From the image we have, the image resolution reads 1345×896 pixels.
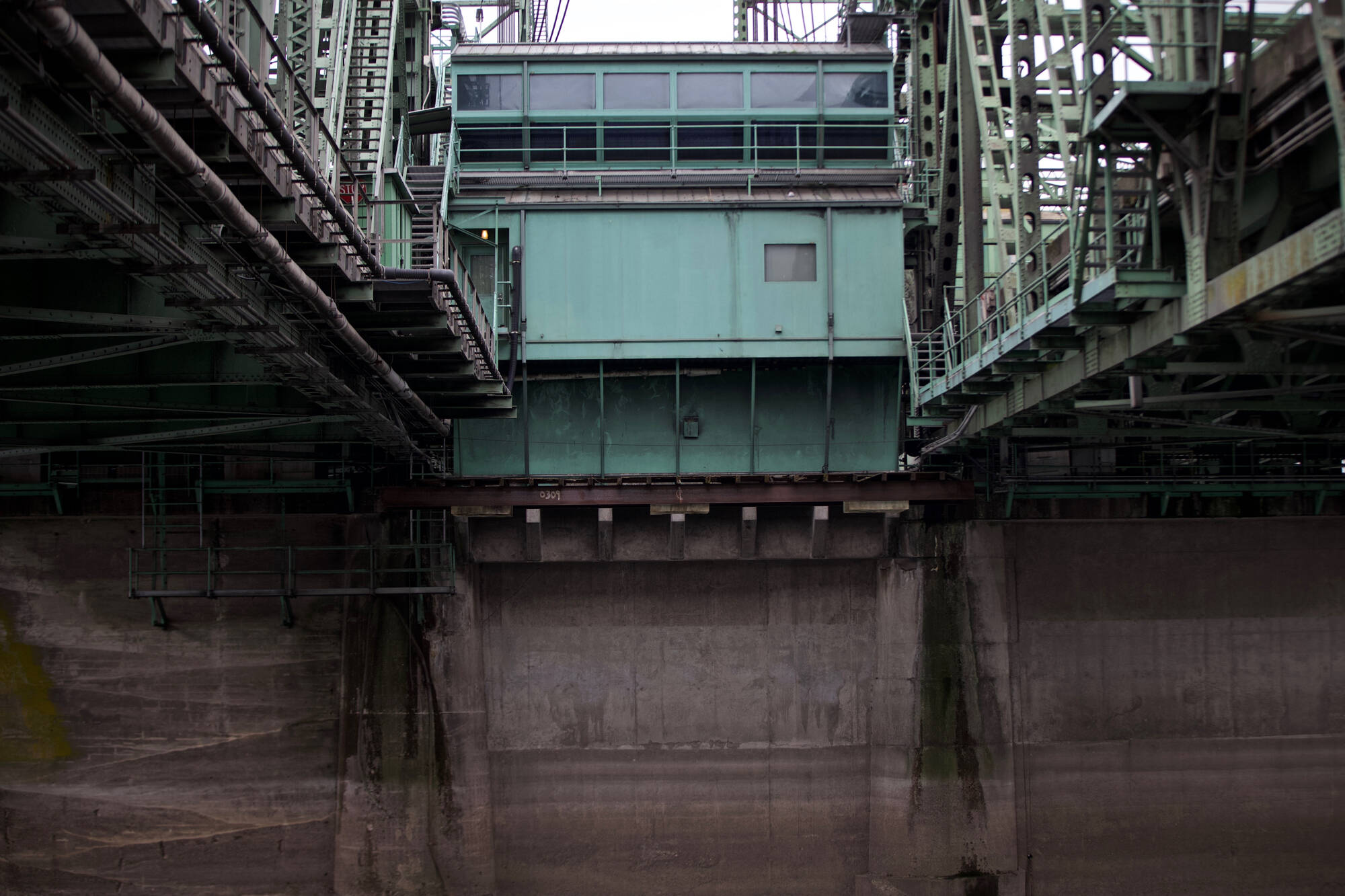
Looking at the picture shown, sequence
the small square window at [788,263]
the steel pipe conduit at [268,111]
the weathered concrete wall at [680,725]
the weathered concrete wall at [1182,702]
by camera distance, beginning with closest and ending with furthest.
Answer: the steel pipe conduit at [268,111] → the small square window at [788,263] → the weathered concrete wall at [680,725] → the weathered concrete wall at [1182,702]

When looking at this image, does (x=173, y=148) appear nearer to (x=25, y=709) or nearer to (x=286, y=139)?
(x=286, y=139)

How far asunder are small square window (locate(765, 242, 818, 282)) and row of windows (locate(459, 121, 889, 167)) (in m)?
2.14

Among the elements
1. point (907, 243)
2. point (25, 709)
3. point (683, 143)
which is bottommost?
point (25, 709)

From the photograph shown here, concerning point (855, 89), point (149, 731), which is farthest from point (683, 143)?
point (149, 731)

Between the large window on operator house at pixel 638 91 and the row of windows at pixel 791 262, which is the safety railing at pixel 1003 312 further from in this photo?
the large window on operator house at pixel 638 91

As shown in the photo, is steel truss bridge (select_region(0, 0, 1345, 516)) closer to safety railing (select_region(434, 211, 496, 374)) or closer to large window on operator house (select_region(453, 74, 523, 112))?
safety railing (select_region(434, 211, 496, 374))

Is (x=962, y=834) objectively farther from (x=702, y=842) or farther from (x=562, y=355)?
(x=562, y=355)

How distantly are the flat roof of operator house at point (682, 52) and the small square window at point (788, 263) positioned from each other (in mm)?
4055

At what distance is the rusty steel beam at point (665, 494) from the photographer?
20047 millimetres

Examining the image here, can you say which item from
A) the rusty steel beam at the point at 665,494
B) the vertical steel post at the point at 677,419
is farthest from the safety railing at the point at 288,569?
the vertical steel post at the point at 677,419

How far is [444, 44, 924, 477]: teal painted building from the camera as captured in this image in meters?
20.9

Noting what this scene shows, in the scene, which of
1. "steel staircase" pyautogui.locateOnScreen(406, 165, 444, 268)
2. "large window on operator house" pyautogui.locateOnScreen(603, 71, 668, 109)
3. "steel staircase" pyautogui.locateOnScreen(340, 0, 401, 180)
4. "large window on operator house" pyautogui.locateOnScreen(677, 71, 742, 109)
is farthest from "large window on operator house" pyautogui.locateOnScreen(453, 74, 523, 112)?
"large window on operator house" pyautogui.locateOnScreen(677, 71, 742, 109)

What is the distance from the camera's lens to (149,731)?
2164cm

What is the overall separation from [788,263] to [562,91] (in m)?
5.88
